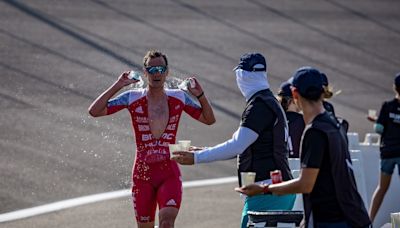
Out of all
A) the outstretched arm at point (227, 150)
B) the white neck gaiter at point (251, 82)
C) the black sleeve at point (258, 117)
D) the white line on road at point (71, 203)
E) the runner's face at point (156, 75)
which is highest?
the runner's face at point (156, 75)

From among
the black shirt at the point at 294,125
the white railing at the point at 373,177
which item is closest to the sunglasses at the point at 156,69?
the black shirt at the point at 294,125

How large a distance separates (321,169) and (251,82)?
1965 mm

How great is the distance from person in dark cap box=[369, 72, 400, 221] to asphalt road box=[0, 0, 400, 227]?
197 cm

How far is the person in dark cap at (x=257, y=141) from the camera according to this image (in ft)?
28.2

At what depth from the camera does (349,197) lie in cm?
732

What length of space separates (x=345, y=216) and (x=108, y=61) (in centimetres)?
1532

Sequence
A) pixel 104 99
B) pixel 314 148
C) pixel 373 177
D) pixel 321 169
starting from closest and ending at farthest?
pixel 314 148, pixel 321 169, pixel 104 99, pixel 373 177

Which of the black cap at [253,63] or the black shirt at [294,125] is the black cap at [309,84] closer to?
the black cap at [253,63]

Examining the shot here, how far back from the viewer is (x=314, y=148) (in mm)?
7195

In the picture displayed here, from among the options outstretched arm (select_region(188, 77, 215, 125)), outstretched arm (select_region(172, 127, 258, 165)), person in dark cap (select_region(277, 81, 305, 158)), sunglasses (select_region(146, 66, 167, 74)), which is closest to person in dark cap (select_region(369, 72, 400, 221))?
person in dark cap (select_region(277, 81, 305, 158))

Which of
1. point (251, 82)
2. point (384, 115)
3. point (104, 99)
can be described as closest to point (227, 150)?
point (251, 82)

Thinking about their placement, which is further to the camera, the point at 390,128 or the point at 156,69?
the point at 390,128

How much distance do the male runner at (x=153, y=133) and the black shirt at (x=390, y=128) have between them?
3.84 metres

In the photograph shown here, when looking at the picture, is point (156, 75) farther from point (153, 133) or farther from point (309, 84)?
point (309, 84)
